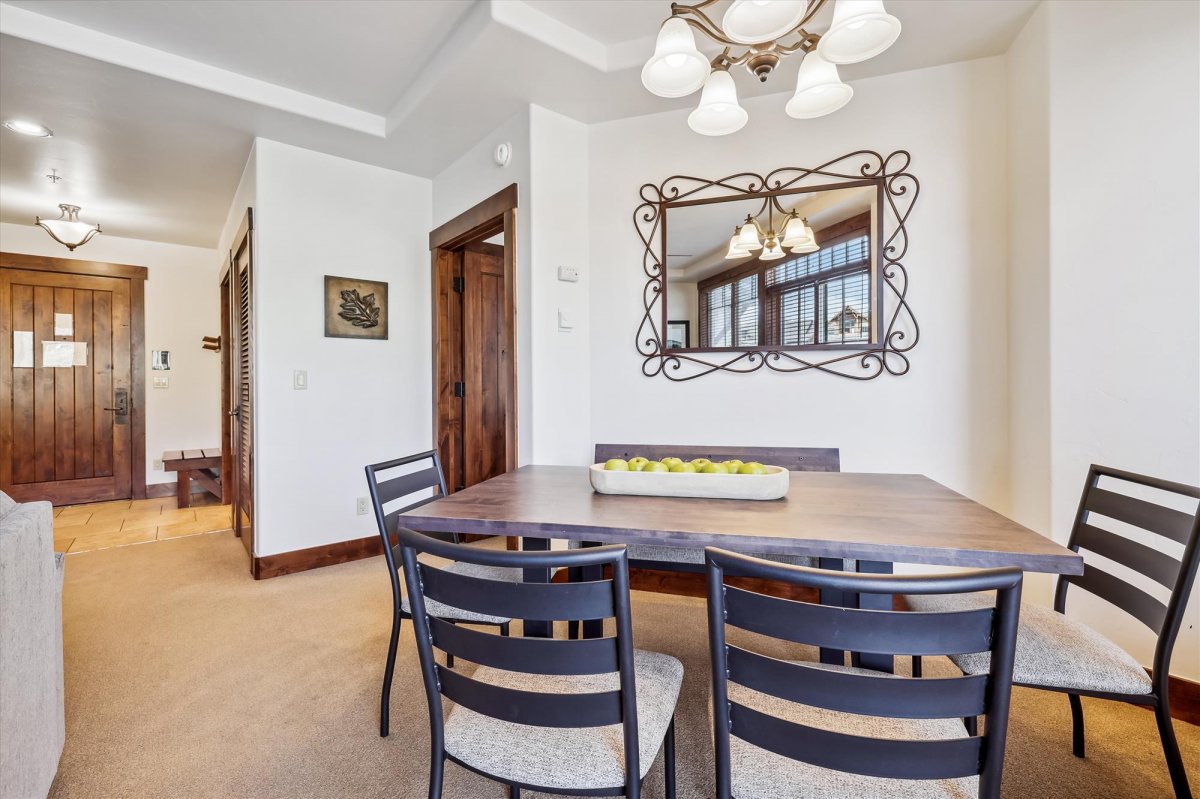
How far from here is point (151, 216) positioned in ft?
14.5

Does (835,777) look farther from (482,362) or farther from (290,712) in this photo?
(482,362)

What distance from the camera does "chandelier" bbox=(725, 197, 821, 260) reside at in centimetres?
254

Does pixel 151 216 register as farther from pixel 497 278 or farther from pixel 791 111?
pixel 791 111

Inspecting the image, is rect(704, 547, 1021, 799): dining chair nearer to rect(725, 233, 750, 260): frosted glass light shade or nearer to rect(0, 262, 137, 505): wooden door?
rect(725, 233, 750, 260): frosted glass light shade

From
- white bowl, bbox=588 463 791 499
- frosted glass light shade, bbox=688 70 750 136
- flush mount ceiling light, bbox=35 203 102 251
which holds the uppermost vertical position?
flush mount ceiling light, bbox=35 203 102 251

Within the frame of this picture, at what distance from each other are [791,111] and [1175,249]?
1.41 m

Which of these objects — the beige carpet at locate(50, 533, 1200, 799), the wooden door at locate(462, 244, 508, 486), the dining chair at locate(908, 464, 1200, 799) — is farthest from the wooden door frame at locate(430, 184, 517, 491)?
the dining chair at locate(908, 464, 1200, 799)

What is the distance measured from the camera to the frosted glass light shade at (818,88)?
153 centimetres

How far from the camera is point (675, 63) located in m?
1.50

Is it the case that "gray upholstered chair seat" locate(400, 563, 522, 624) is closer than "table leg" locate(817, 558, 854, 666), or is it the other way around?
"table leg" locate(817, 558, 854, 666)

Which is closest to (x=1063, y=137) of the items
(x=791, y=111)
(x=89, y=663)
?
(x=791, y=111)

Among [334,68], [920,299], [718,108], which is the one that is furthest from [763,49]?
[334,68]

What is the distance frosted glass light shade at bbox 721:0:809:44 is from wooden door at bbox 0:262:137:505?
240 inches

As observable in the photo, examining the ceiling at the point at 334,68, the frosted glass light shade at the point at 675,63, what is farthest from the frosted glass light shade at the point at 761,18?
the ceiling at the point at 334,68
